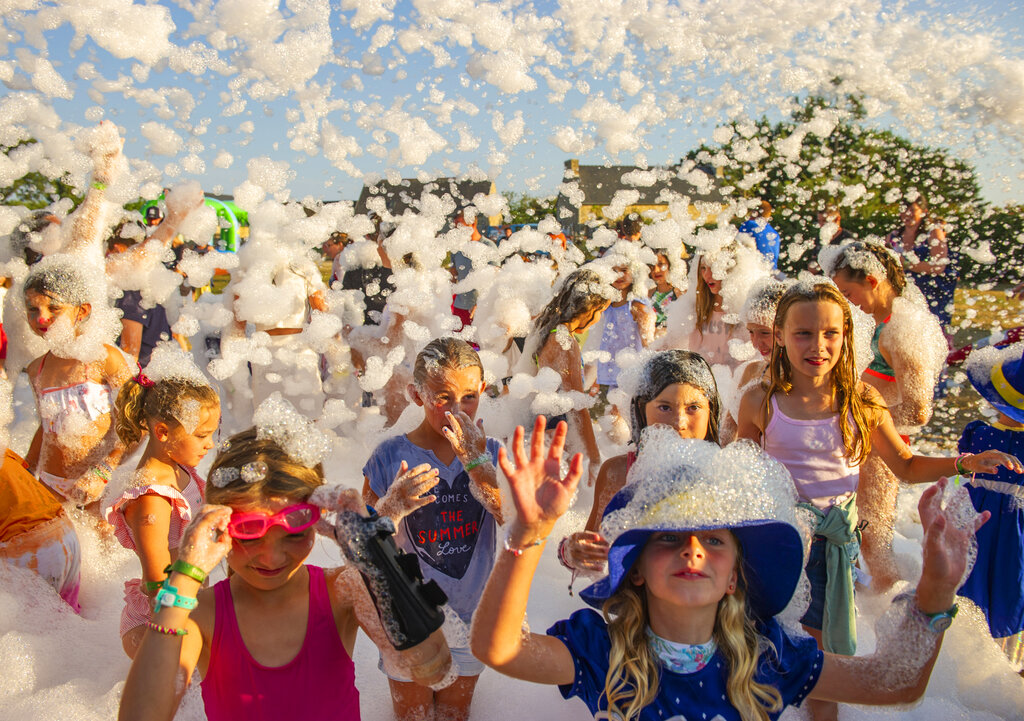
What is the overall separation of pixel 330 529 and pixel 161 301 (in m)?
4.01

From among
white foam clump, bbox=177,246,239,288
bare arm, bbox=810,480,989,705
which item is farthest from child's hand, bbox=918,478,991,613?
white foam clump, bbox=177,246,239,288

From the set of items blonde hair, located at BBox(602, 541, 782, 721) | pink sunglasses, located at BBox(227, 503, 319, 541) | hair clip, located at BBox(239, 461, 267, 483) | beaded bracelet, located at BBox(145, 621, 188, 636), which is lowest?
beaded bracelet, located at BBox(145, 621, 188, 636)

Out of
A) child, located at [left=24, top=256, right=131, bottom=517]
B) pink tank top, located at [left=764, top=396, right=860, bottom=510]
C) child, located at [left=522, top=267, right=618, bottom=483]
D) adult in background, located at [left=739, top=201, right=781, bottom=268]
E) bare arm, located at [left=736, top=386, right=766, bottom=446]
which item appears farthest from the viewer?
adult in background, located at [left=739, top=201, right=781, bottom=268]

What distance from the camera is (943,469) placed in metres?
2.25

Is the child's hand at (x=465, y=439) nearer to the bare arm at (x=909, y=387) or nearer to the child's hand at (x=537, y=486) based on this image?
the child's hand at (x=537, y=486)

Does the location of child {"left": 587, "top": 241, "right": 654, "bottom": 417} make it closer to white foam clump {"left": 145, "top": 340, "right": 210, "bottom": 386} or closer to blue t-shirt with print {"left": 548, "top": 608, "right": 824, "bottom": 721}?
white foam clump {"left": 145, "top": 340, "right": 210, "bottom": 386}

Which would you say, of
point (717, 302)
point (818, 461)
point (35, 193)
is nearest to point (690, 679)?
point (818, 461)

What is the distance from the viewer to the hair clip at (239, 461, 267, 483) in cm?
154

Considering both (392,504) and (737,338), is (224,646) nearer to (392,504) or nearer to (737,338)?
(392,504)

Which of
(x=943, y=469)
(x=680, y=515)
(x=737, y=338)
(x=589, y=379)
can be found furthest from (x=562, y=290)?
(x=680, y=515)

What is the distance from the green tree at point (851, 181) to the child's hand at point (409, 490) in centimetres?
1123

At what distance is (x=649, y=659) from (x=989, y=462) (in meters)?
1.29

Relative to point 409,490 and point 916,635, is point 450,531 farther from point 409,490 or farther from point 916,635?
point 916,635

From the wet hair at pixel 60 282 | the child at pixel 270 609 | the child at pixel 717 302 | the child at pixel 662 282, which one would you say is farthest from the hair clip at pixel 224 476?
the child at pixel 662 282
